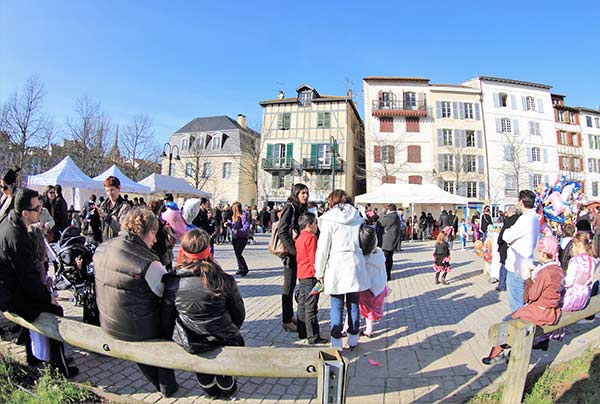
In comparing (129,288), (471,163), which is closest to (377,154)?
(471,163)

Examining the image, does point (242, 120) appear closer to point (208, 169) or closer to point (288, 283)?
point (208, 169)

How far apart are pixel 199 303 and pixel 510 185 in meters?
38.2

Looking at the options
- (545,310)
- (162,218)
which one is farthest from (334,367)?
(162,218)

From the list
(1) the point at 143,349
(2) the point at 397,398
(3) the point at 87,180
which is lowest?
(2) the point at 397,398

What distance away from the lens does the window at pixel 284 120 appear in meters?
34.7

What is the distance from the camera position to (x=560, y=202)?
8.18 meters

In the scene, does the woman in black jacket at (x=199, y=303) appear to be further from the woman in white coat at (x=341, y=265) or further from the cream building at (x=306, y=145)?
the cream building at (x=306, y=145)

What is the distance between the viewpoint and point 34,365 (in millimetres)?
3275

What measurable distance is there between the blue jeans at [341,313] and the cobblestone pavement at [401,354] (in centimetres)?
32

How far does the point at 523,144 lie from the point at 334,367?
134 ft

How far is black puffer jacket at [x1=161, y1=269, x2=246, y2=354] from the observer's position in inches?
94.3

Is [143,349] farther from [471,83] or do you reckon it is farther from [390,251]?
[471,83]

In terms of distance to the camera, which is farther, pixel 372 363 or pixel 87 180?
pixel 87 180

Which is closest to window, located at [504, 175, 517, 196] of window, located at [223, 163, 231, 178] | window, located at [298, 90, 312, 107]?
window, located at [298, 90, 312, 107]
